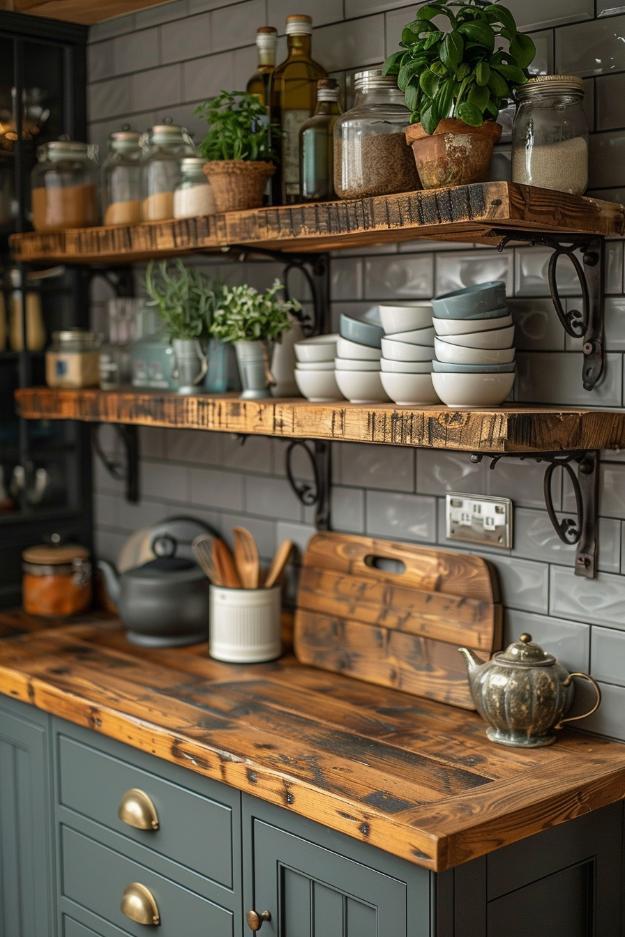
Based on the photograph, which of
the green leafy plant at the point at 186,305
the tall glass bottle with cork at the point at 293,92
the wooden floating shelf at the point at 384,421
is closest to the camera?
the wooden floating shelf at the point at 384,421

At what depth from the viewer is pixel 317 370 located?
230 cm

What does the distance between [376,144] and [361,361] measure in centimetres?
39

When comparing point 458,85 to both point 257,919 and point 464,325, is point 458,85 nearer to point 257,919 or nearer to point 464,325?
point 464,325

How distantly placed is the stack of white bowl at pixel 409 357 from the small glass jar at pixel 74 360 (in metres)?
1.06

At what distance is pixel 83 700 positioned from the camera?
2.36 meters

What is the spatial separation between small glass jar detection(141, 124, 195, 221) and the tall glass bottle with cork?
344mm

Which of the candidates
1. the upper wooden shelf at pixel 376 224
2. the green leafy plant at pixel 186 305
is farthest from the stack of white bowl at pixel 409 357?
the green leafy plant at pixel 186 305

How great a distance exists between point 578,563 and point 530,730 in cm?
31

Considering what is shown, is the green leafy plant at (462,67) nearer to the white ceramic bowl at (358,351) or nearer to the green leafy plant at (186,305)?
the white ceramic bowl at (358,351)

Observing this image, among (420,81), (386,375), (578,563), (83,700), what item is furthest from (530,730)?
(420,81)

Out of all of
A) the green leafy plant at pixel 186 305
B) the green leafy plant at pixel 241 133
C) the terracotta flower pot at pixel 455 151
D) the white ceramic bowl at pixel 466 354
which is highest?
the green leafy plant at pixel 241 133

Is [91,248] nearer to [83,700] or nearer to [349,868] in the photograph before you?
[83,700]

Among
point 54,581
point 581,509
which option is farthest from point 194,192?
point 54,581

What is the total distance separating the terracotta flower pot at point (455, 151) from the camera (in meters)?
1.90
